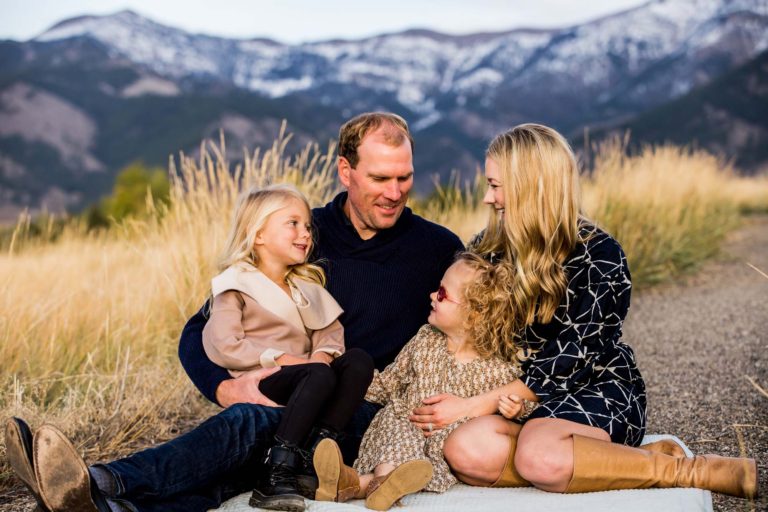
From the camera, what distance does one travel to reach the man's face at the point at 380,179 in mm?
3111

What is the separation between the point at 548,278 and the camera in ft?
8.53

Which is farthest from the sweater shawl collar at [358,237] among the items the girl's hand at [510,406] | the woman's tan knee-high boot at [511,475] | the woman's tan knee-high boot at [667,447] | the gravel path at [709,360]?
the gravel path at [709,360]

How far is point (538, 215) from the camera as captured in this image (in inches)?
104

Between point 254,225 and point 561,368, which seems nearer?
point 561,368

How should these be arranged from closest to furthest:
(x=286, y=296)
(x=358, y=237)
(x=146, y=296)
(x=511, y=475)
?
(x=511, y=475)
(x=286, y=296)
(x=358, y=237)
(x=146, y=296)

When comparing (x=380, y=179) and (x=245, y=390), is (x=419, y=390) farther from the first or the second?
(x=380, y=179)

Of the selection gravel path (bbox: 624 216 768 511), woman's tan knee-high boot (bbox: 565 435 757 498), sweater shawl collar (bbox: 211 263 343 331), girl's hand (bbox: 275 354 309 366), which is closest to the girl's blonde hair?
sweater shawl collar (bbox: 211 263 343 331)

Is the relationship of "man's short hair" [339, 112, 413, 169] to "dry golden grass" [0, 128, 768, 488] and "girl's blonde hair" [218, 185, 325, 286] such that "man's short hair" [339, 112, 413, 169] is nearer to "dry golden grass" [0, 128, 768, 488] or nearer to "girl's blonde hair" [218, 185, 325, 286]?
"girl's blonde hair" [218, 185, 325, 286]

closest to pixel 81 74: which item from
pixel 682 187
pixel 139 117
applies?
pixel 139 117

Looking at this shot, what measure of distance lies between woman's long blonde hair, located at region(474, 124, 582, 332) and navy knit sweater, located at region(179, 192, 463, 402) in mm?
566

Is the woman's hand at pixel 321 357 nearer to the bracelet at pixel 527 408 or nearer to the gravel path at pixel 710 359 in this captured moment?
the bracelet at pixel 527 408

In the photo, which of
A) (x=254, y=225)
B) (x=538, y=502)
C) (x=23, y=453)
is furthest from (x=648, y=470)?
(x=23, y=453)

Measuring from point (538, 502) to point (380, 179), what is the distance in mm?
1422

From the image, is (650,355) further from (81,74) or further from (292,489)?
(81,74)
